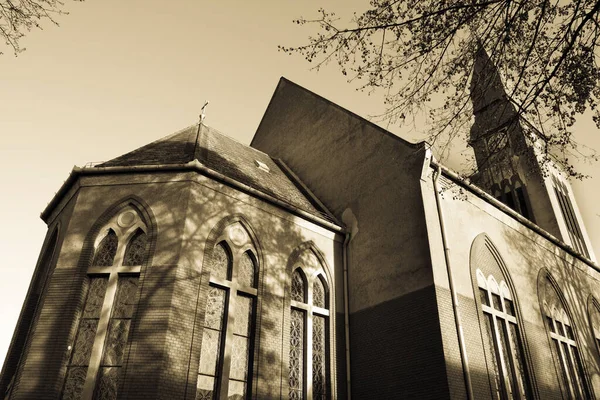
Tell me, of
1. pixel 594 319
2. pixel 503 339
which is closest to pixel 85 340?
pixel 503 339

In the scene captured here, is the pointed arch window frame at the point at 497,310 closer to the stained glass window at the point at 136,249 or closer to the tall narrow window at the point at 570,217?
the stained glass window at the point at 136,249

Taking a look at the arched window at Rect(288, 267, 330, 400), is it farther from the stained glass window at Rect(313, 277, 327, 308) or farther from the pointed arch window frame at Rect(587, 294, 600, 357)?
the pointed arch window frame at Rect(587, 294, 600, 357)

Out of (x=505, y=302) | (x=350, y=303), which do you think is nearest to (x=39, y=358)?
(x=350, y=303)

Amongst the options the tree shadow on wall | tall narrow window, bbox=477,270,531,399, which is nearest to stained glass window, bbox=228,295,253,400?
the tree shadow on wall

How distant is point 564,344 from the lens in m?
14.6

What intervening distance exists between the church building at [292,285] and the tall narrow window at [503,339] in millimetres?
57

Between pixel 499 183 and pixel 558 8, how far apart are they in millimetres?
18457

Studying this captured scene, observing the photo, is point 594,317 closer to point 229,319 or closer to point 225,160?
point 229,319

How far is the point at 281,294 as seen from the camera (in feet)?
36.6

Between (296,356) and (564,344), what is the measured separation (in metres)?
9.29

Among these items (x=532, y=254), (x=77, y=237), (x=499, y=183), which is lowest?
(x=77, y=237)

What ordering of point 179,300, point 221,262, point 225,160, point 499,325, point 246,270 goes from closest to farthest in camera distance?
point 179,300
point 221,262
point 246,270
point 499,325
point 225,160

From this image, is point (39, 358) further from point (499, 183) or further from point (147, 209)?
point (499, 183)

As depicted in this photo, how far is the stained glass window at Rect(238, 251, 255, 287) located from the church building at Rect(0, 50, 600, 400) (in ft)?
0.12
